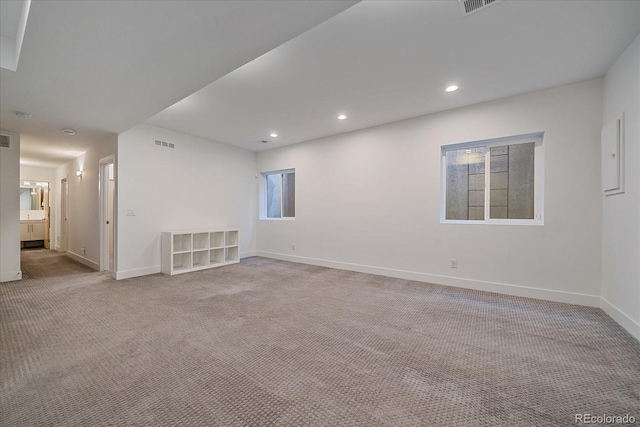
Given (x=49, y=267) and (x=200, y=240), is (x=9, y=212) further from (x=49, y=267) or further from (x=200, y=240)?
(x=200, y=240)

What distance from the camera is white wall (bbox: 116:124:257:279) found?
4.62 meters

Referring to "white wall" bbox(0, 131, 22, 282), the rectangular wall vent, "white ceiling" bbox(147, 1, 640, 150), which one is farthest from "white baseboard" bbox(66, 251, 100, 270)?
"white ceiling" bbox(147, 1, 640, 150)

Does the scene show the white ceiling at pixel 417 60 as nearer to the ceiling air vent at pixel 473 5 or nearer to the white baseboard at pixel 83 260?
the ceiling air vent at pixel 473 5

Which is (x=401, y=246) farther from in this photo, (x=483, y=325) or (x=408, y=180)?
(x=483, y=325)

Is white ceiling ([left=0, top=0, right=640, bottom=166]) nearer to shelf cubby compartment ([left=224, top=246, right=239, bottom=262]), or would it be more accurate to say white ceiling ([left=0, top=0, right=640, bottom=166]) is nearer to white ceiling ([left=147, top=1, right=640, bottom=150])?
white ceiling ([left=147, top=1, right=640, bottom=150])

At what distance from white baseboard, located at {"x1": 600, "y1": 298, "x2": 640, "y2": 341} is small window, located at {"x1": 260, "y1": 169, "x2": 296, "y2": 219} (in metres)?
5.28

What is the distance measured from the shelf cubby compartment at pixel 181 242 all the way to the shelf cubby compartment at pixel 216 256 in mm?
635

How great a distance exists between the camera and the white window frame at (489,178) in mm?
3600

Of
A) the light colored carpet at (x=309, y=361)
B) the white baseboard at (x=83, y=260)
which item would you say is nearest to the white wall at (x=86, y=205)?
the white baseboard at (x=83, y=260)

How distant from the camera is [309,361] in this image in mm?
2053

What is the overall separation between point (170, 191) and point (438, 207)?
498cm

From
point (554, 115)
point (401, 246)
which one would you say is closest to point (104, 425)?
point (401, 246)

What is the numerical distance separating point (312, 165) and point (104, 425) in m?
5.09
